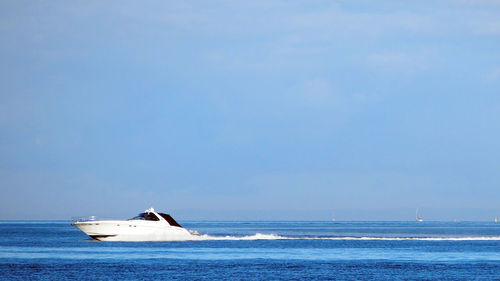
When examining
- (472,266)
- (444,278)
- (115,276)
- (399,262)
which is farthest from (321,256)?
(115,276)

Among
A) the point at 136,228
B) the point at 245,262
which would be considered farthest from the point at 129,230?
the point at 245,262

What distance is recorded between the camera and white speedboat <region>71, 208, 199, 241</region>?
107m

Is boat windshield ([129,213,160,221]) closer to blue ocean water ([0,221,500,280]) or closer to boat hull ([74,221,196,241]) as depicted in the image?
boat hull ([74,221,196,241])

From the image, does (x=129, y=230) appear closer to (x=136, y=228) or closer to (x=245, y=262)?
(x=136, y=228)

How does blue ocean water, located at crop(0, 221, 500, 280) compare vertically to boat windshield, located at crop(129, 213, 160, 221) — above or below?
below

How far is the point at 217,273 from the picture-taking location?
230 feet

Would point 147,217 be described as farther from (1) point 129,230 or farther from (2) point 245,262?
(2) point 245,262

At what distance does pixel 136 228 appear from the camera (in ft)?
353

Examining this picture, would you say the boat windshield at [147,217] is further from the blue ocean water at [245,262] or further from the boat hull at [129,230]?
the blue ocean water at [245,262]

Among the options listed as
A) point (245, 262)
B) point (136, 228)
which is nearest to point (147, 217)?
point (136, 228)

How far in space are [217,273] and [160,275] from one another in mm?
5252

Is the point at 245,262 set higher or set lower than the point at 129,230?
lower

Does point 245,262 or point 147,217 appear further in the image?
point 147,217

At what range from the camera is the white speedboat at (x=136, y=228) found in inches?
4227
